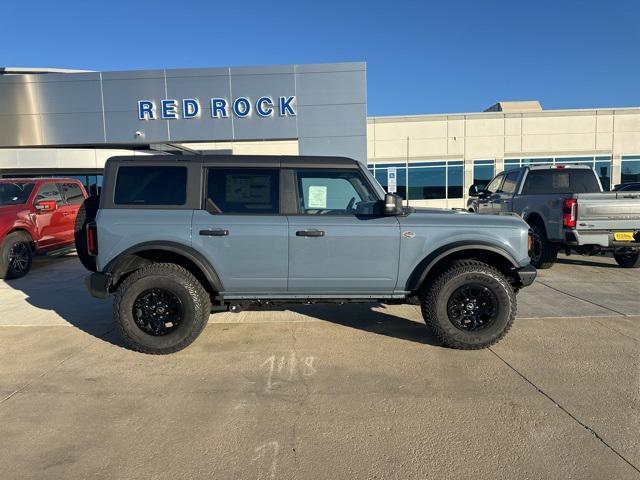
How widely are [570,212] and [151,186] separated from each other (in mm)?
6437

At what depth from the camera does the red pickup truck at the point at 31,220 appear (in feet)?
25.5

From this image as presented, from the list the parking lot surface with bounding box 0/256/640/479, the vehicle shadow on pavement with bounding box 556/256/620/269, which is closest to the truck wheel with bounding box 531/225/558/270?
the vehicle shadow on pavement with bounding box 556/256/620/269

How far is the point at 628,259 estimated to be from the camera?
842 centimetres

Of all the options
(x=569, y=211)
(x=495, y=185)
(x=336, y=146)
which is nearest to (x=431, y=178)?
(x=336, y=146)

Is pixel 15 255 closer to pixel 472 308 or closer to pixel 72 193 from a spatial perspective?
pixel 72 193

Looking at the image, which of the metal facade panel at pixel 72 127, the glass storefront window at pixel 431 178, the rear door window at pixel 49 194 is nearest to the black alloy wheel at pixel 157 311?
the rear door window at pixel 49 194

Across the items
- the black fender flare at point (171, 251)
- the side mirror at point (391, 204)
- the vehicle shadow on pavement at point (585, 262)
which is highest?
the side mirror at point (391, 204)

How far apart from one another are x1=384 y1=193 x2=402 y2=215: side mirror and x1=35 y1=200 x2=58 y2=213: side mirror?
24.6 feet

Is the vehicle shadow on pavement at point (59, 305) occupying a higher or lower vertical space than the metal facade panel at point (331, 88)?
lower

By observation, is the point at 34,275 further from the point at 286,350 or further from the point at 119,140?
the point at 119,140

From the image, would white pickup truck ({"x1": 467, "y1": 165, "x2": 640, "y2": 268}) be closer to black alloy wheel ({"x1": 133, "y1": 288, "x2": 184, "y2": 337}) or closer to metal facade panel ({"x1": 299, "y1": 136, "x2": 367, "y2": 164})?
black alloy wheel ({"x1": 133, "y1": 288, "x2": 184, "y2": 337})

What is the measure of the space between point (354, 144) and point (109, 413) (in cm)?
1560

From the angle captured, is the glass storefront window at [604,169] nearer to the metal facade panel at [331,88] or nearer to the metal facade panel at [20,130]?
the metal facade panel at [331,88]

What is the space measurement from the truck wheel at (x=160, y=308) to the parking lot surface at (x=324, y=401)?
178mm
